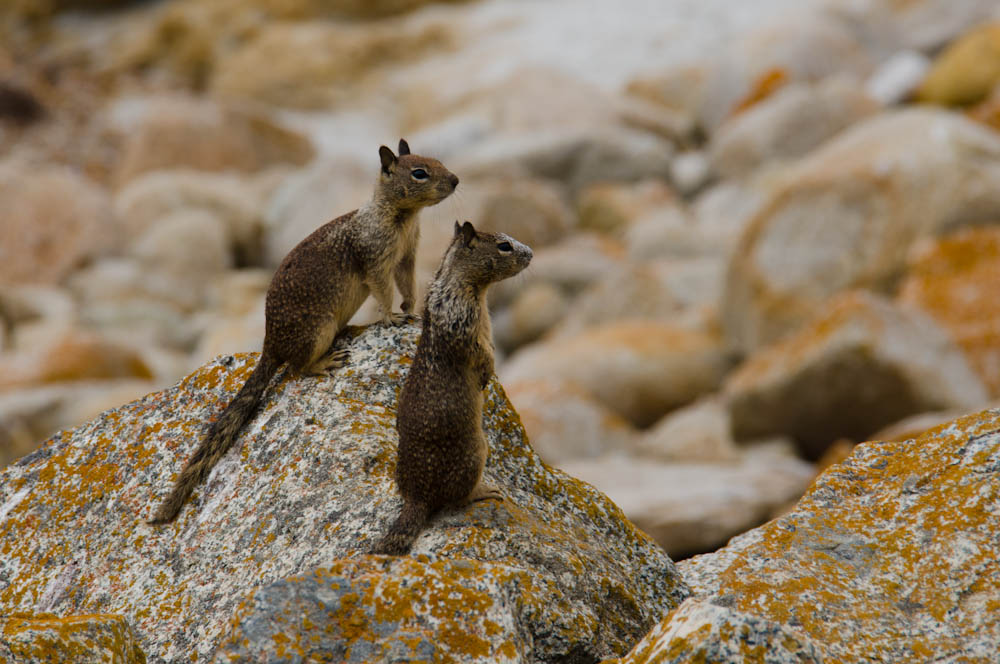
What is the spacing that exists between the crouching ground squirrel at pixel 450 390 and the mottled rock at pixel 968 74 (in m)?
25.5

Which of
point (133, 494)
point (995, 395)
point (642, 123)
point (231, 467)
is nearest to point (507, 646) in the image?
point (231, 467)

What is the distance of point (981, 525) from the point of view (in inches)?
199

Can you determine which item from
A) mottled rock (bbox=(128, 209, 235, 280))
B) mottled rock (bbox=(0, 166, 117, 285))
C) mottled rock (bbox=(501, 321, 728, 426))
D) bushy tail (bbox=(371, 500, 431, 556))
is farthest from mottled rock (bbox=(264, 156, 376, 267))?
bushy tail (bbox=(371, 500, 431, 556))

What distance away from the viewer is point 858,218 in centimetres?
1794

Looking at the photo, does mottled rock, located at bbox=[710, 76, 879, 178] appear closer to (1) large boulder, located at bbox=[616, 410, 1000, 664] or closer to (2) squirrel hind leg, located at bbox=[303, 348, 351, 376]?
(1) large boulder, located at bbox=[616, 410, 1000, 664]

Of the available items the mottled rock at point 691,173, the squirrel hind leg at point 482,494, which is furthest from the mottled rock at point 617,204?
the squirrel hind leg at point 482,494

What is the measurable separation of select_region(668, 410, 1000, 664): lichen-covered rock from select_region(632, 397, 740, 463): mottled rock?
922 cm

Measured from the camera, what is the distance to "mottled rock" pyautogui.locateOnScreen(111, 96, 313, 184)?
34.0m

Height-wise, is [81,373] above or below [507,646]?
above

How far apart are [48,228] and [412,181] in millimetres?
23205

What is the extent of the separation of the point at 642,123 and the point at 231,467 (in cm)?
3129

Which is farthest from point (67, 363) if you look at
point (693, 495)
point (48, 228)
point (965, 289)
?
point (965, 289)

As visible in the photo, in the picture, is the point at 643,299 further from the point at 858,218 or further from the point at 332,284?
the point at 332,284

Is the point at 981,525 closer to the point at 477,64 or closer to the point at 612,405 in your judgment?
the point at 612,405
